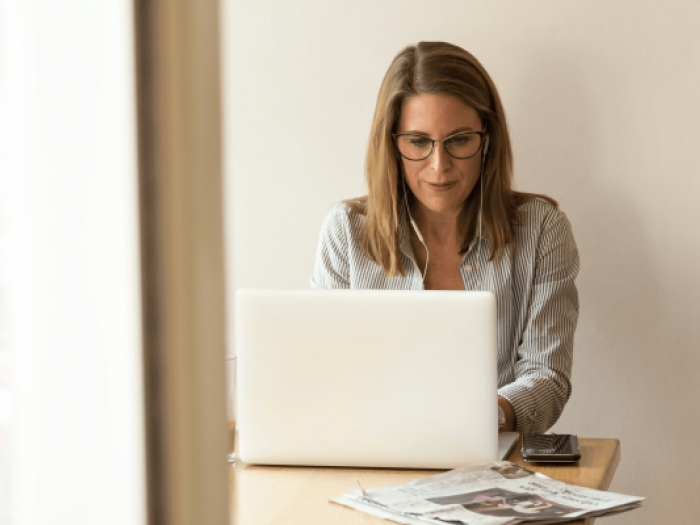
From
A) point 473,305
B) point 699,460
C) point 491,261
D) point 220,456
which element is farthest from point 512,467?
point 699,460

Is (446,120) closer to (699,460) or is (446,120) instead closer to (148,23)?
(699,460)

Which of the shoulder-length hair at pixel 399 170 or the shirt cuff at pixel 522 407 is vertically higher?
the shoulder-length hair at pixel 399 170

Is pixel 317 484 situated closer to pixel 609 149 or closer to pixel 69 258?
pixel 69 258

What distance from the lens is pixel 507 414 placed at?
127cm

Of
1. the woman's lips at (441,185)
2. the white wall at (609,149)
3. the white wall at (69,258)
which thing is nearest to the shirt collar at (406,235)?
the woman's lips at (441,185)

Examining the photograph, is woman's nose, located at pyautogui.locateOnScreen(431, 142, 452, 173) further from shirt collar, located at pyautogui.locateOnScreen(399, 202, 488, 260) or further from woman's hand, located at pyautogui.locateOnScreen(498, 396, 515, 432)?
woman's hand, located at pyautogui.locateOnScreen(498, 396, 515, 432)

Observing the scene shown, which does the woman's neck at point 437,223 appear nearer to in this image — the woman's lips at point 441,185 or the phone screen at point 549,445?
the woman's lips at point 441,185

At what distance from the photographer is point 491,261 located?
5.50 ft

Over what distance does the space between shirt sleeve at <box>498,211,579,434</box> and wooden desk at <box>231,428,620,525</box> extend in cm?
17

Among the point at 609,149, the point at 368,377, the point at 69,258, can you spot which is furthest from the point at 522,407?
the point at 69,258

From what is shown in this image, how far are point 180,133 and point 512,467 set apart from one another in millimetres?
902

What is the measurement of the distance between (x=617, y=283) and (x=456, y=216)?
1.50ft

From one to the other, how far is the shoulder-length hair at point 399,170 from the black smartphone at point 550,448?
1.93 ft

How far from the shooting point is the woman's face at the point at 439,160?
1628 mm
